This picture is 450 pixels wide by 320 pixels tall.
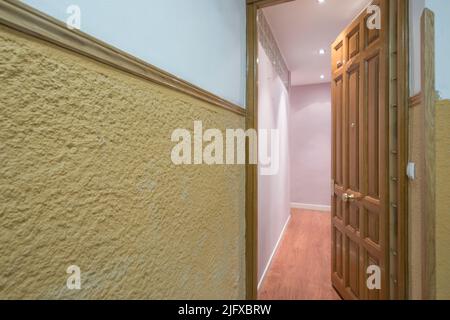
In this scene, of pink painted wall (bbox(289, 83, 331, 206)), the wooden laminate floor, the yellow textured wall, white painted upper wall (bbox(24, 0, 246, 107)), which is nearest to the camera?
white painted upper wall (bbox(24, 0, 246, 107))

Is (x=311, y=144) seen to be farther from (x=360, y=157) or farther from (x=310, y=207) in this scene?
(x=360, y=157)

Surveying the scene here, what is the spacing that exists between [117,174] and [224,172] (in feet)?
2.20

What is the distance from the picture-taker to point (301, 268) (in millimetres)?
2467

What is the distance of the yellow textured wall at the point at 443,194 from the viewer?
101 cm

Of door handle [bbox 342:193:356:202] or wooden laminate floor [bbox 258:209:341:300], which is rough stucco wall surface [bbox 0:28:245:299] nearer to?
door handle [bbox 342:193:356:202]

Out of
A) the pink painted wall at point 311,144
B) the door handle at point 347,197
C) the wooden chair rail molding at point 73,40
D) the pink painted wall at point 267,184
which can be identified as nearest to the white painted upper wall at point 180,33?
the wooden chair rail molding at point 73,40

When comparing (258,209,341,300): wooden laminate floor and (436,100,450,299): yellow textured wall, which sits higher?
(436,100,450,299): yellow textured wall

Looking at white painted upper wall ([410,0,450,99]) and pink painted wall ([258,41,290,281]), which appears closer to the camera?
white painted upper wall ([410,0,450,99])

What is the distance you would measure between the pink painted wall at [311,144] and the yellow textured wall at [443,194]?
152 inches

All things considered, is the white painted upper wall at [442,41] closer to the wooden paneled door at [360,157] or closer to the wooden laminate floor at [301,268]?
the wooden paneled door at [360,157]

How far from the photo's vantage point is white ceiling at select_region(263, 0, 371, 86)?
2109 millimetres

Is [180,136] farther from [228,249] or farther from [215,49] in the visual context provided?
[228,249]

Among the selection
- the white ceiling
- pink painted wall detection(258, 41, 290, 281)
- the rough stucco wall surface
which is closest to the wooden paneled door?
the white ceiling

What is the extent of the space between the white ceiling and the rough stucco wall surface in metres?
1.93
